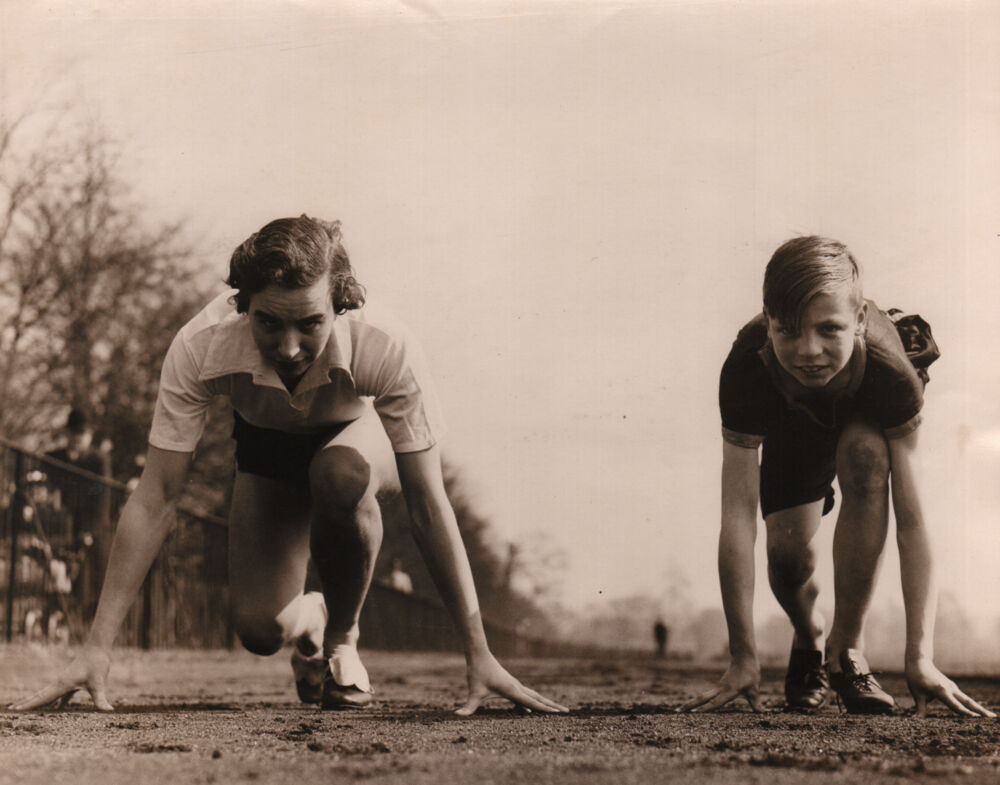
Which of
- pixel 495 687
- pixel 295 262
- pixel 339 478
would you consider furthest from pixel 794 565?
pixel 295 262

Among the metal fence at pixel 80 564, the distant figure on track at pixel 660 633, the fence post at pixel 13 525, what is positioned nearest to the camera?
the distant figure on track at pixel 660 633

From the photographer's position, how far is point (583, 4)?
329 cm

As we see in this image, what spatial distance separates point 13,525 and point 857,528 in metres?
4.54

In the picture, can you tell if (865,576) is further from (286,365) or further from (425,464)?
(286,365)

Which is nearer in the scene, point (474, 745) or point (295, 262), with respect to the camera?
point (474, 745)

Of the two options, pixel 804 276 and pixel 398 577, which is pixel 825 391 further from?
pixel 398 577

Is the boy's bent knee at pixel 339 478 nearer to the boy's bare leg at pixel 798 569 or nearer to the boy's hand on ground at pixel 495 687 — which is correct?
the boy's hand on ground at pixel 495 687

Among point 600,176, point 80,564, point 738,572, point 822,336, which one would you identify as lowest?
point 80,564

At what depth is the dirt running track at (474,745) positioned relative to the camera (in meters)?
1.79

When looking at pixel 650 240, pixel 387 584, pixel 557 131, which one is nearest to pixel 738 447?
pixel 650 240

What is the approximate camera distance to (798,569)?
309 cm

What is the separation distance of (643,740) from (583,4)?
6.99ft

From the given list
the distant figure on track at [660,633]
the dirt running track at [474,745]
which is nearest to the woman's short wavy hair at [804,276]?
the dirt running track at [474,745]

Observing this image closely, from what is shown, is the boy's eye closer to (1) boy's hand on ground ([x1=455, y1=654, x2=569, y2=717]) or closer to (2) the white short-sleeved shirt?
(2) the white short-sleeved shirt
